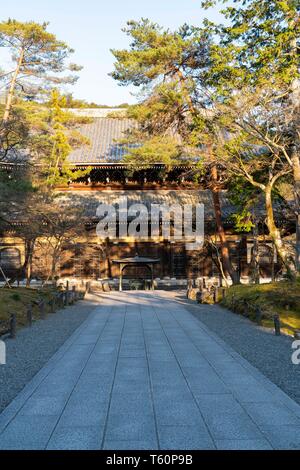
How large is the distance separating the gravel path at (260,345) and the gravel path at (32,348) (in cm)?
376

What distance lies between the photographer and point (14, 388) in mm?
6215

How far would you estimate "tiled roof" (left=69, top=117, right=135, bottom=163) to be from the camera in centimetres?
2690

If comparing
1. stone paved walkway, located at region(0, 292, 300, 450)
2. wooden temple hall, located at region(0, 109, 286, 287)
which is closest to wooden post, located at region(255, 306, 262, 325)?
stone paved walkway, located at region(0, 292, 300, 450)

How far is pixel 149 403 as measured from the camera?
5.45m

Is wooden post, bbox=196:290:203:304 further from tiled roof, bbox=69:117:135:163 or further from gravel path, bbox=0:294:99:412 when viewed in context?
tiled roof, bbox=69:117:135:163

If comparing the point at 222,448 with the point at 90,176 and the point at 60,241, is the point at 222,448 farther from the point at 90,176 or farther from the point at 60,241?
the point at 90,176

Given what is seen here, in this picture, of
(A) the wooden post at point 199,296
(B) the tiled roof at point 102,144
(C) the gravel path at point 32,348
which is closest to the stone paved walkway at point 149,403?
(C) the gravel path at point 32,348

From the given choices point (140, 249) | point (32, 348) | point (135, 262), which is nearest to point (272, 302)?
point (32, 348)

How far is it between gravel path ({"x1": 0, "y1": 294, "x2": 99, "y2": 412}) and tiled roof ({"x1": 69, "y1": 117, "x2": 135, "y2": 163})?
1358 centimetres

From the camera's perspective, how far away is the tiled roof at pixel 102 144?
88.2 feet

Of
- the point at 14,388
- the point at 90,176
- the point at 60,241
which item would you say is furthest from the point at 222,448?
the point at 90,176

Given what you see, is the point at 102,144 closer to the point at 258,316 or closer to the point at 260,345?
the point at 258,316

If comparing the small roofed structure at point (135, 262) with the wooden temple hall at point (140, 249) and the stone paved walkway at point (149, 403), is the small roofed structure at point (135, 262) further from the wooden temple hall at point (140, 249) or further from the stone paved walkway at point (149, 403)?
the stone paved walkway at point (149, 403)

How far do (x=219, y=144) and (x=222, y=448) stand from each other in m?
12.0
